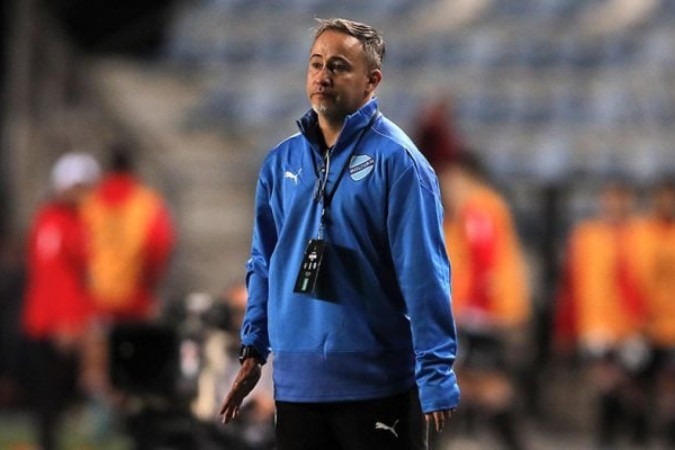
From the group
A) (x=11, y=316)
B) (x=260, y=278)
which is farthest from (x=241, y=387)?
(x=11, y=316)

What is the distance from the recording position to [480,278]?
1044cm

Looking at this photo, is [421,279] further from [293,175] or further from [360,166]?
[293,175]

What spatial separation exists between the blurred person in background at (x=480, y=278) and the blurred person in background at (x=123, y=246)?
86.3 inches

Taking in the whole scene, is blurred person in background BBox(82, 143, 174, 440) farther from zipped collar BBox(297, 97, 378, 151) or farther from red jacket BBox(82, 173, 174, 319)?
zipped collar BBox(297, 97, 378, 151)

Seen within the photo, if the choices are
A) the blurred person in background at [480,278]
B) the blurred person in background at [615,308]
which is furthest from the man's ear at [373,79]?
the blurred person in background at [615,308]

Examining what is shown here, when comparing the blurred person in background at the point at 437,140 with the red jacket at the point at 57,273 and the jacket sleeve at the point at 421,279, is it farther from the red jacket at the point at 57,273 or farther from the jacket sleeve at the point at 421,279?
the jacket sleeve at the point at 421,279

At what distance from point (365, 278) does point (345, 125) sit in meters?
0.42

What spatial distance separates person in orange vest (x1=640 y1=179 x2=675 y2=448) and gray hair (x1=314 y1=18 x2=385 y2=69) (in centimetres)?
714

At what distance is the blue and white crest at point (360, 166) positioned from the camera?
4.58m

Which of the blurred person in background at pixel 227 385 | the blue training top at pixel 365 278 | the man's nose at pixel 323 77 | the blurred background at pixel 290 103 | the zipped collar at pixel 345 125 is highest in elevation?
the blurred background at pixel 290 103

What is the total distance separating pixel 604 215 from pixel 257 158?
12.5 feet

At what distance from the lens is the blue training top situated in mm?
4512

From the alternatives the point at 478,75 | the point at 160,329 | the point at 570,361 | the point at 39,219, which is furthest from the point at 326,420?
the point at 478,75

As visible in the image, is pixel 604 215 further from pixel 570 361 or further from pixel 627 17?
pixel 627 17
